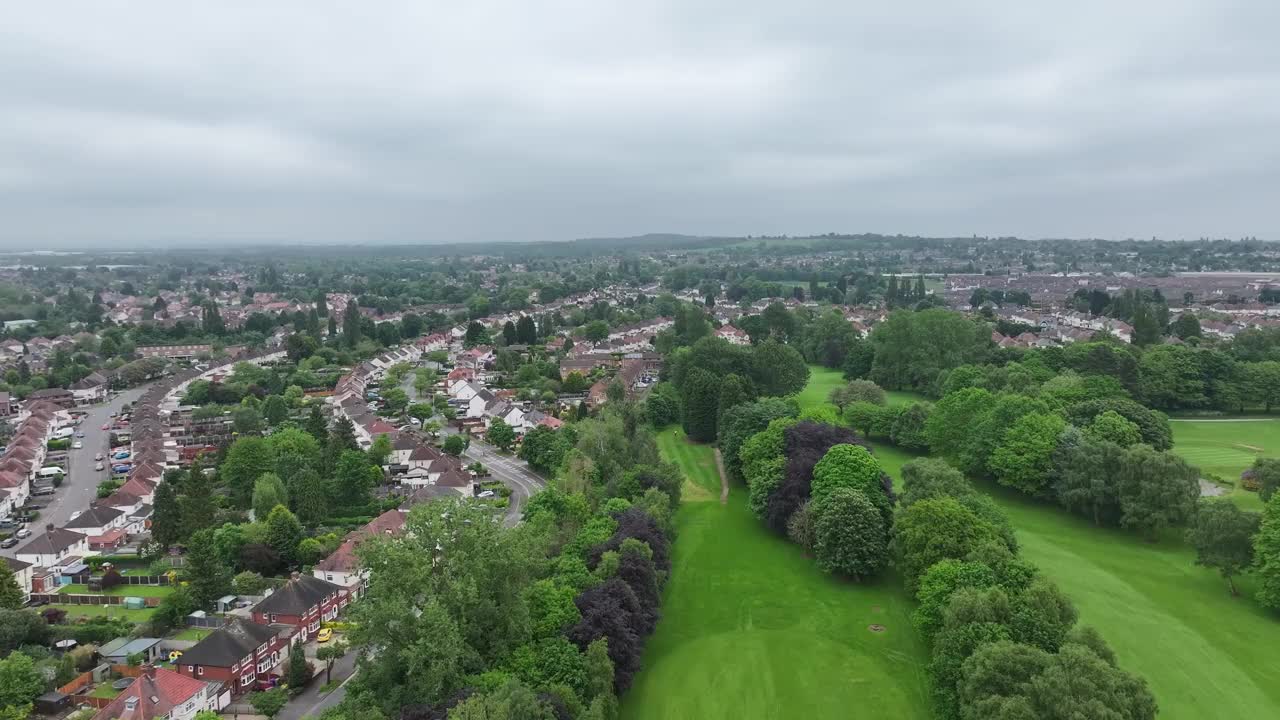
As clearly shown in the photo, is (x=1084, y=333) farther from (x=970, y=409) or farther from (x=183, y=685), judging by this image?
(x=183, y=685)

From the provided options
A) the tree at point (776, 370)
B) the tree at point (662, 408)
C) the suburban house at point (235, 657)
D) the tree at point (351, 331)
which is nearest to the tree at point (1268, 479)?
the tree at point (776, 370)

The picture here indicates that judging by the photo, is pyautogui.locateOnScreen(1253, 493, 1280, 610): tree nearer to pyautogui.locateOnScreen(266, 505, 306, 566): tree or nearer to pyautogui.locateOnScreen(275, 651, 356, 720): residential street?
pyautogui.locateOnScreen(275, 651, 356, 720): residential street

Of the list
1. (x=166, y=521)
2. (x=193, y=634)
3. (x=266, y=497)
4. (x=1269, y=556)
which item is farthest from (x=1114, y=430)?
(x=166, y=521)

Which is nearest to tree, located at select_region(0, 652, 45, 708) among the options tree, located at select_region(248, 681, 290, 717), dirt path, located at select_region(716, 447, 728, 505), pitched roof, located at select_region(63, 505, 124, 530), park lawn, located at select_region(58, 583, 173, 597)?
tree, located at select_region(248, 681, 290, 717)

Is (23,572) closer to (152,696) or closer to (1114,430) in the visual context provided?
(152,696)

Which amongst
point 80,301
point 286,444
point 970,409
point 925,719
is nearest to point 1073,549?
point 970,409

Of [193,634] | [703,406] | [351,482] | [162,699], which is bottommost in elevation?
[193,634]
